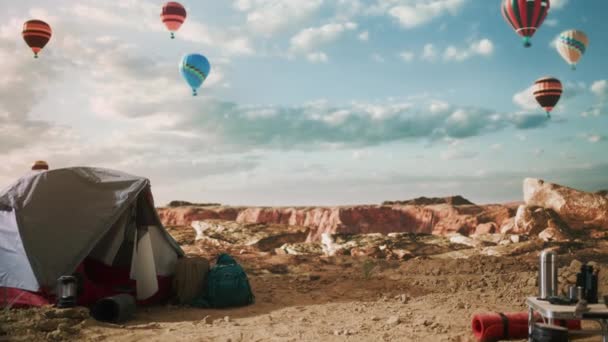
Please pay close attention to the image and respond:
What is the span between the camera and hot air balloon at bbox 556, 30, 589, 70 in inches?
1052

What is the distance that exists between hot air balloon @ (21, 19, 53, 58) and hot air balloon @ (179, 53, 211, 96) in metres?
6.65

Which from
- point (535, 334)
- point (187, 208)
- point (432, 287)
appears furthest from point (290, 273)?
point (187, 208)

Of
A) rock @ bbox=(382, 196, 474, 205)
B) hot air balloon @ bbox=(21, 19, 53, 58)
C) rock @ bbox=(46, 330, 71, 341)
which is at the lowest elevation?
rock @ bbox=(46, 330, 71, 341)

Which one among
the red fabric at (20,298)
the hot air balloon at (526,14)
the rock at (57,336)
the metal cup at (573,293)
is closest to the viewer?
the metal cup at (573,293)

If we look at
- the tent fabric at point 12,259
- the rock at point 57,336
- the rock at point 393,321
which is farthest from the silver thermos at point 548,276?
the tent fabric at point 12,259

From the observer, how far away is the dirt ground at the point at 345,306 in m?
6.69

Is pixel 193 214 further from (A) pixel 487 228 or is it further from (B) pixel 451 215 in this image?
(A) pixel 487 228

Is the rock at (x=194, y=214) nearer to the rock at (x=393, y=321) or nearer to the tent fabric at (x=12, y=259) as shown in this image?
the tent fabric at (x=12, y=259)

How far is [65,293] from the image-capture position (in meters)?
7.65

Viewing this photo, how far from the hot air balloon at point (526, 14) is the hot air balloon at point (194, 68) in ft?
43.4

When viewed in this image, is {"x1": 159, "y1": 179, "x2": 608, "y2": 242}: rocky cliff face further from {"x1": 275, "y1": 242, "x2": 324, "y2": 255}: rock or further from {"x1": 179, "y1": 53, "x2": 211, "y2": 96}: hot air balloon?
{"x1": 179, "y1": 53, "x2": 211, "y2": 96}: hot air balloon

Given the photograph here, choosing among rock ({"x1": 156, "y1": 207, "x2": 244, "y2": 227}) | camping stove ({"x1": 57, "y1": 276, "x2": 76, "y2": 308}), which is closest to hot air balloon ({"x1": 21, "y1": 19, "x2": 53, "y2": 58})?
rock ({"x1": 156, "y1": 207, "x2": 244, "y2": 227})

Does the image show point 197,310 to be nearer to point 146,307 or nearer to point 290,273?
point 146,307

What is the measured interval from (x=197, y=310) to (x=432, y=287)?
4.66 m
